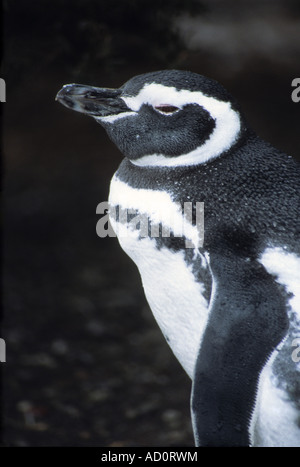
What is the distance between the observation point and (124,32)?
179cm

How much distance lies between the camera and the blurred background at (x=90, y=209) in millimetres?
1764

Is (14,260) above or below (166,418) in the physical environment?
above

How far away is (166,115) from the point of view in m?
1.24

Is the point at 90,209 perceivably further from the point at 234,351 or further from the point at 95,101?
the point at 234,351

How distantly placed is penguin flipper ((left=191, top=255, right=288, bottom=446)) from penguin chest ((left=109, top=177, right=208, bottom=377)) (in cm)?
9

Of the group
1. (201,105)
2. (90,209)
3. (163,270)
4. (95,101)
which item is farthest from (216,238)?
(90,209)

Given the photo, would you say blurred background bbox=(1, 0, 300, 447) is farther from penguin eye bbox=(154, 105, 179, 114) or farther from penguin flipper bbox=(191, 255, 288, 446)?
penguin flipper bbox=(191, 255, 288, 446)

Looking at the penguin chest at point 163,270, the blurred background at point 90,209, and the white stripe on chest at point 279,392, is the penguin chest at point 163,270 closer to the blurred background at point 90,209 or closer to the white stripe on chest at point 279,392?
the white stripe on chest at point 279,392

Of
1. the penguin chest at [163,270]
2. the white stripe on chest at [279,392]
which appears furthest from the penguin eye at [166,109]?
the white stripe on chest at [279,392]

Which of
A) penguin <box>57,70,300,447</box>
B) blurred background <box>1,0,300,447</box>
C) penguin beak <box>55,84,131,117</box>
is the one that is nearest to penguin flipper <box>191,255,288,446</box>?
penguin <box>57,70,300,447</box>

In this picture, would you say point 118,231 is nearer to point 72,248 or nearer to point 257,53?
point 257,53

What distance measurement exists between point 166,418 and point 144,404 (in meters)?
0.11

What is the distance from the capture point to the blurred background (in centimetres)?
176
